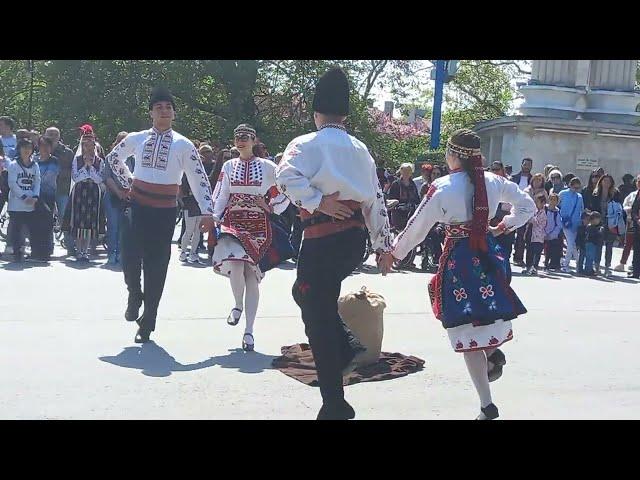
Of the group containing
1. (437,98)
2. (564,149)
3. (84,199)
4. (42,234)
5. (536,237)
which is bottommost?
(42,234)

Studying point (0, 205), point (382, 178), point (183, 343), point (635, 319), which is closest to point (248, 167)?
point (183, 343)

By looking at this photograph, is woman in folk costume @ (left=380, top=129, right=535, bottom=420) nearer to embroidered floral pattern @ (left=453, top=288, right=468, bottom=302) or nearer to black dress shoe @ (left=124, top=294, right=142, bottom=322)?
embroidered floral pattern @ (left=453, top=288, right=468, bottom=302)

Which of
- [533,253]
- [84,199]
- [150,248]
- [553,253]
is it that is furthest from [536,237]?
[150,248]

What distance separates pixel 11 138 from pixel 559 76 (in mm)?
15037

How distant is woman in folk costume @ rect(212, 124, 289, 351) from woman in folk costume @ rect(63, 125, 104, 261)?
19.1ft

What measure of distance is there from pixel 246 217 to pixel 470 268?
9.74ft

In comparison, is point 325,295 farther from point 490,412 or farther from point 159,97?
point 159,97

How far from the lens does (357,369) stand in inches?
298

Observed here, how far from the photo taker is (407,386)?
7207mm

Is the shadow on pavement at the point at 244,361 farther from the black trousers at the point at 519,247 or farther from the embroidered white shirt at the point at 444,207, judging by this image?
the black trousers at the point at 519,247

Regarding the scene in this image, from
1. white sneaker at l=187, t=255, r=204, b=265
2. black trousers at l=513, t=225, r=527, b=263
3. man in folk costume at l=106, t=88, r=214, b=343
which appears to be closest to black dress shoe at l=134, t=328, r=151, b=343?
man in folk costume at l=106, t=88, r=214, b=343

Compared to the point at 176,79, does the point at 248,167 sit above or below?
below
